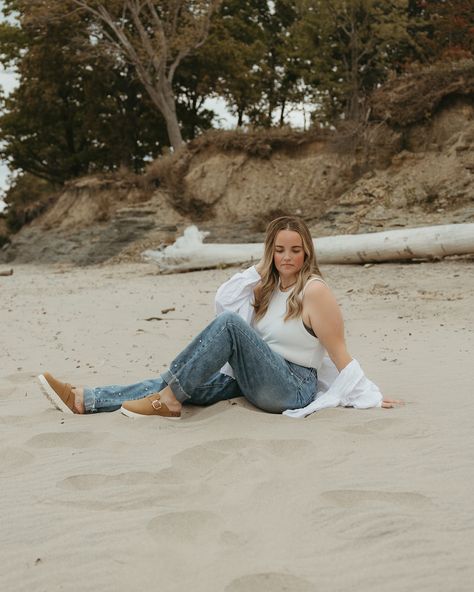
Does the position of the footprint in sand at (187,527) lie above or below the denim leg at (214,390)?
below

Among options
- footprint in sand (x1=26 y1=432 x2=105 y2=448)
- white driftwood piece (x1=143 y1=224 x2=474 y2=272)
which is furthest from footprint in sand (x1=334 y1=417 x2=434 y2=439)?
white driftwood piece (x1=143 y1=224 x2=474 y2=272)

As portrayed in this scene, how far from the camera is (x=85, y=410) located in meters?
4.34

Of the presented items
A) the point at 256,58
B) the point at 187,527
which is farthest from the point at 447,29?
the point at 187,527

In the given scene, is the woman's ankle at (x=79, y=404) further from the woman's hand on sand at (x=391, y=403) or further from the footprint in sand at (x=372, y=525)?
the footprint in sand at (x=372, y=525)

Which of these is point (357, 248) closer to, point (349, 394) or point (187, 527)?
point (349, 394)

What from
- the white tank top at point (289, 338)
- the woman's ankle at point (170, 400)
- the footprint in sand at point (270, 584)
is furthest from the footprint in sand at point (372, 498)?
the woman's ankle at point (170, 400)

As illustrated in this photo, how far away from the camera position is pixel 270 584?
2.20m

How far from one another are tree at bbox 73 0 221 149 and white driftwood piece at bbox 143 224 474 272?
9.76 m

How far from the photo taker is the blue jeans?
13.2 feet

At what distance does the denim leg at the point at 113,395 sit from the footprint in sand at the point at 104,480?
3.83ft

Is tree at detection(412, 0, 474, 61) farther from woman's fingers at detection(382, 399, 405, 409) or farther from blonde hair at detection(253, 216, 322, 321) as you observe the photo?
woman's fingers at detection(382, 399, 405, 409)

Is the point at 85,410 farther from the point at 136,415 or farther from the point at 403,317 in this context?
the point at 403,317

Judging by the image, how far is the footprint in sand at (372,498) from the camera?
9.07 ft

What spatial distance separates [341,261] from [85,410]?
28.2ft
